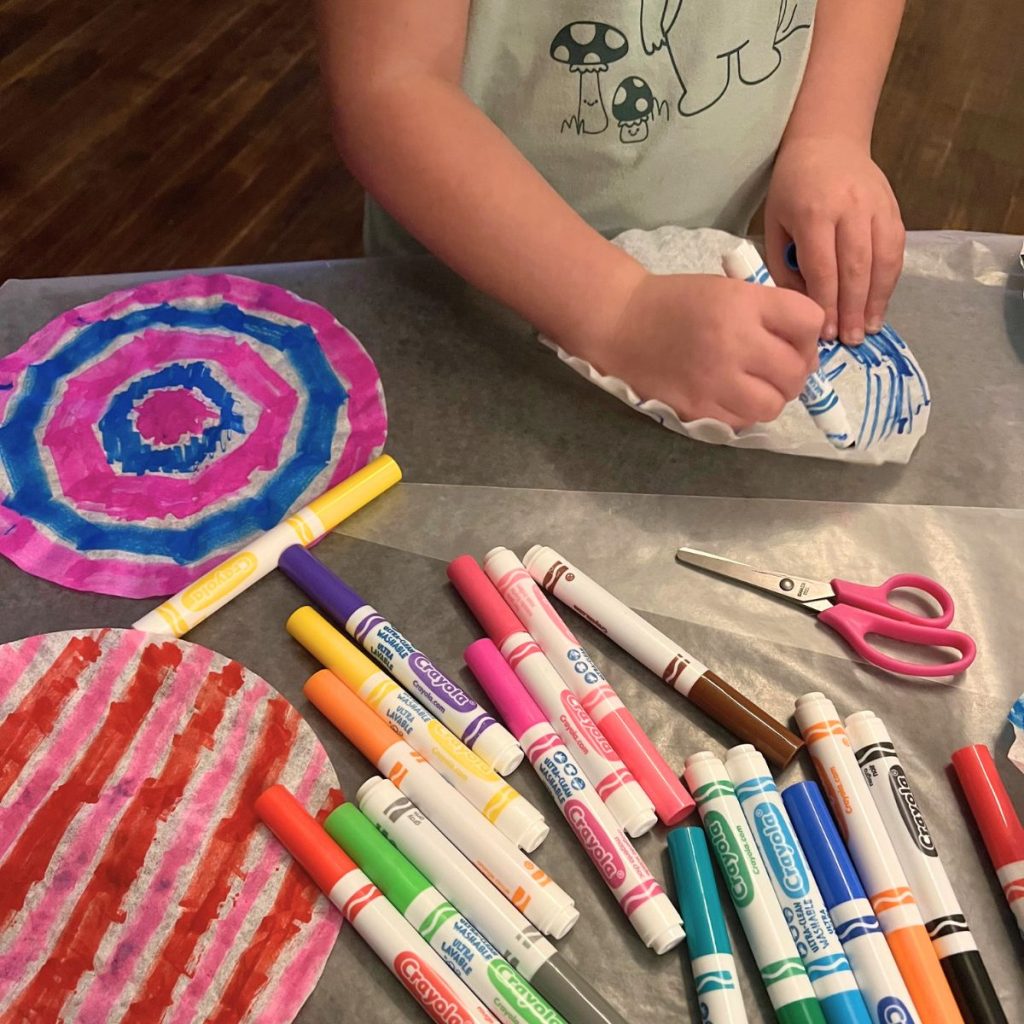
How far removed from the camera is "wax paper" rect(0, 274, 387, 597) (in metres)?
0.47

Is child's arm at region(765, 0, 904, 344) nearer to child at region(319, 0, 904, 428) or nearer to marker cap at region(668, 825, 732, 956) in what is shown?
child at region(319, 0, 904, 428)

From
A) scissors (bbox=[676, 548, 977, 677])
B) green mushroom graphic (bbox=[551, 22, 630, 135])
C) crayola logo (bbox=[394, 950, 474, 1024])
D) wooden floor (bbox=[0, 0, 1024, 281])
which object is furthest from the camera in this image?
wooden floor (bbox=[0, 0, 1024, 281])

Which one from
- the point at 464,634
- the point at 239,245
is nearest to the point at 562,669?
the point at 464,634

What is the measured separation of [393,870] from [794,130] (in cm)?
49

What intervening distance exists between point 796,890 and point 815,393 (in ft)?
0.81

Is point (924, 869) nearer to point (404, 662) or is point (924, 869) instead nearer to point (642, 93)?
point (404, 662)

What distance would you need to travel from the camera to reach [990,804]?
382 millimetres

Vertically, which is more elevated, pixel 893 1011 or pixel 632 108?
pixel 632 108

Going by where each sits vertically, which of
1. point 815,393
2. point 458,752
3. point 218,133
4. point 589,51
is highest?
point 589,51

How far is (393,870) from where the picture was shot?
1.20ft

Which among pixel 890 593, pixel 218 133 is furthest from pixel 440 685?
pixel 218 133

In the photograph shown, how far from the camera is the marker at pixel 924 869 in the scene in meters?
0.34

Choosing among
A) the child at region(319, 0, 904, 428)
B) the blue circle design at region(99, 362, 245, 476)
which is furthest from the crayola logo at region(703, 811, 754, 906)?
the blue circle design at region(99, 362, 245, 476)

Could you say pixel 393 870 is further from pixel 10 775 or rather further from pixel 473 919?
pixel 10 775
